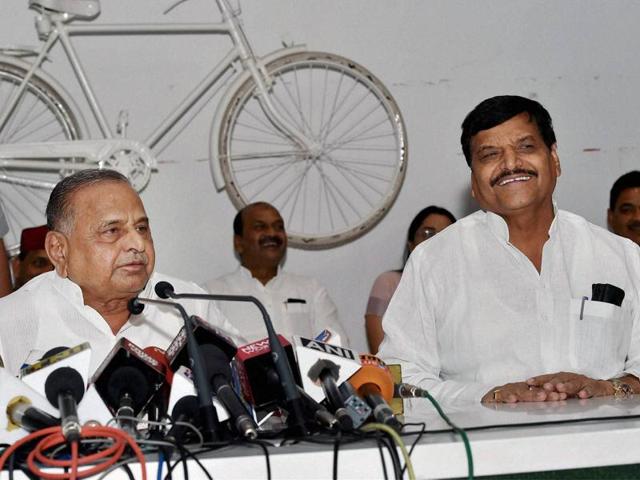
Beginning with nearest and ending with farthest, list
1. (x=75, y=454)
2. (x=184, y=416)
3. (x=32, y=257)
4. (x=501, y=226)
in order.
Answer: (x=75, y=454) → (x=184, y=416) → (x=501, y=226) → (x=32, y=257)

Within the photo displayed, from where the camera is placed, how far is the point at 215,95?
226 inches

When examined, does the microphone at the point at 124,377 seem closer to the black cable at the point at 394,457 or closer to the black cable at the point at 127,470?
A: the black cable at the point at 127,470

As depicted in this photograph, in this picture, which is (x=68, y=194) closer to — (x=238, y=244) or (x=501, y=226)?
(x=501, y=226)

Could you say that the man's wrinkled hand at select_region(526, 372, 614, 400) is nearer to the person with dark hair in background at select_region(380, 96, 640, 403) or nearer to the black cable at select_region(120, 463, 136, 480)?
the person with dark hair in background at select_region(380, 96, 640, 403)

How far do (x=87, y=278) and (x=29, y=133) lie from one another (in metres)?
3.00

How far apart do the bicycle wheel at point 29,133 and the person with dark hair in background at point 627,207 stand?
2706mm

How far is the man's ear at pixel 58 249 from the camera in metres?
2.78

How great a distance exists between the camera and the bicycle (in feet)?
17.7

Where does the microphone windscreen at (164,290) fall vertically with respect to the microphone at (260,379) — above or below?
above

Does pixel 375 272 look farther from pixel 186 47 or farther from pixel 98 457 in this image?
pixel 98 457

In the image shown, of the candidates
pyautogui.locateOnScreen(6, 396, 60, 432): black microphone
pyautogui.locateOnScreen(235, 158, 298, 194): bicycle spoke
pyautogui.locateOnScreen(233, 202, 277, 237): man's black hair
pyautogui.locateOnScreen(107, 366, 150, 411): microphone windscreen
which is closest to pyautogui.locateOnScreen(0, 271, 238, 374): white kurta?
pyautogui.locateOnScreen(107, 366, 150, 411): microphone windscreen

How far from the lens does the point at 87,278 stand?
2736 mm

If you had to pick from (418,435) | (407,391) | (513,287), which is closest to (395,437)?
(418,435)

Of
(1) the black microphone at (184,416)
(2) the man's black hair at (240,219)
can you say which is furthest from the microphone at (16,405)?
(2) the man's black hair at (240,219)
